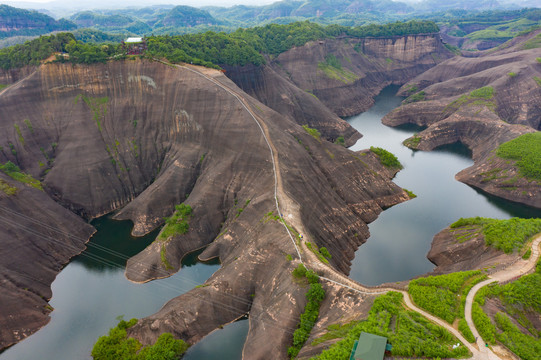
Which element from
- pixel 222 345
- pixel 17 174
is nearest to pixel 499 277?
pixel 222 345

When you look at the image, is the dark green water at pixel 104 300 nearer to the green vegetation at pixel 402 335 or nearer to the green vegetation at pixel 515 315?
the green vegetation at pixel 402 335

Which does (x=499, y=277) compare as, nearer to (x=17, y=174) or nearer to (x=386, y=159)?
(x=386, y=159)

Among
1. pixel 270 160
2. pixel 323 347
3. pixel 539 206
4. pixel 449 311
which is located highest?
pixel 270 160

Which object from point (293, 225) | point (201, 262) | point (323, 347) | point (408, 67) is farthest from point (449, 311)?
point (408, 67)

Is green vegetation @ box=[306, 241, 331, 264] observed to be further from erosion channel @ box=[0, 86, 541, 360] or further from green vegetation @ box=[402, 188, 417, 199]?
green vegetation @ box=[402, 188, 417, 199]

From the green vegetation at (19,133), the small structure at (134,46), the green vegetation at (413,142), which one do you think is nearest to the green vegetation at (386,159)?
the green vegetation at (413,142)

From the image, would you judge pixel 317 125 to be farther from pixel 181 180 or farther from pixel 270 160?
pixel 181 180

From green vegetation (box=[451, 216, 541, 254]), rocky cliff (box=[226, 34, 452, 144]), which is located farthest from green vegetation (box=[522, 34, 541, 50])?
green vegetation (box=[451, 216, 541, 254])
